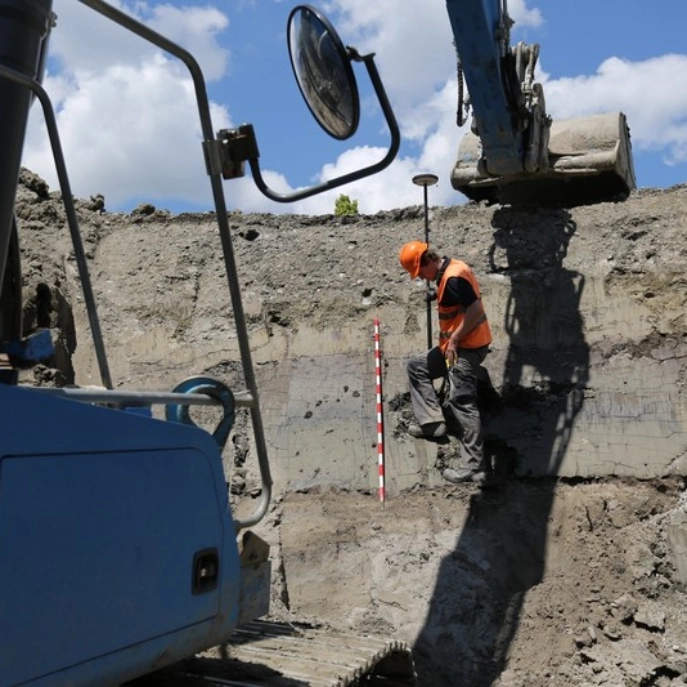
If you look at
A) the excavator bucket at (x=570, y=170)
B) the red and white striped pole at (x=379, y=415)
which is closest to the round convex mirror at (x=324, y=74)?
the red and white striped pole at (x=379, y=415)

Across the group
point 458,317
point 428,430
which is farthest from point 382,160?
point 428,430

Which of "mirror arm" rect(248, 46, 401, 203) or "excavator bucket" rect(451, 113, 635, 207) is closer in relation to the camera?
"mirror arm" rect(248, 46, 401, 203)

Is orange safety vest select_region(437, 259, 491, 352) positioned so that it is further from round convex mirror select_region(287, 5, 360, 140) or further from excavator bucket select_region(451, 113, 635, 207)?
round convex mirror select_region(287, 5, 360, 140)

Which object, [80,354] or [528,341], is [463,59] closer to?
[528,341]

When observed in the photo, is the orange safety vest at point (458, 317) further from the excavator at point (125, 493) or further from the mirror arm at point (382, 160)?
the mirror arm at point (382, 160)

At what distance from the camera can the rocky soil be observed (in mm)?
6242

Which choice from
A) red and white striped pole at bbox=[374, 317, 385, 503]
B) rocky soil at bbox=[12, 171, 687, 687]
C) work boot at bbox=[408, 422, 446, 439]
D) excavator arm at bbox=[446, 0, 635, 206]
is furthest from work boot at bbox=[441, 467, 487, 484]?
excavator arm at bbox=[446, 0, 635, 206]

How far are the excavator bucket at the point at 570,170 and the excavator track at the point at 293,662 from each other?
4846 mm

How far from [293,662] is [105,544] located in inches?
53.3

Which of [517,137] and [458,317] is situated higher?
[517,137]

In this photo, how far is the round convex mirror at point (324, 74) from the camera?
8.52 ft

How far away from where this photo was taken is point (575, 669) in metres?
5.84

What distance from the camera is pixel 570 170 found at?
8.29 metres

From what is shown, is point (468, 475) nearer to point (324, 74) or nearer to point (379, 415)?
point (379, 415)
